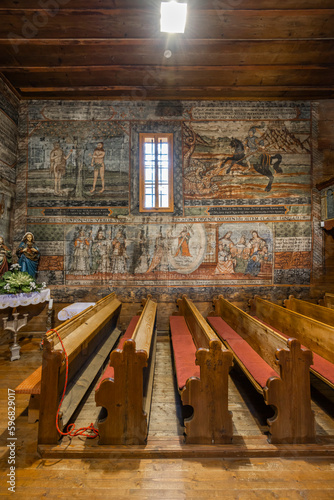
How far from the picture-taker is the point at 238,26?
15.9 feet

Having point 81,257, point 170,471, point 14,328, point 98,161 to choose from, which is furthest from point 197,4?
point 14,328

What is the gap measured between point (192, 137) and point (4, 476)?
275 inches

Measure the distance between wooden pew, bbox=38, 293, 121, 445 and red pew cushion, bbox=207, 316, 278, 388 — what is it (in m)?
2.12

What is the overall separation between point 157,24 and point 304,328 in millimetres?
6107

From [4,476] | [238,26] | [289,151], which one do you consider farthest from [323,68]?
[4,476]

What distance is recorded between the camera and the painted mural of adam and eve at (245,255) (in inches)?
255

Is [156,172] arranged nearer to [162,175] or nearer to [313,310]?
[162,175]

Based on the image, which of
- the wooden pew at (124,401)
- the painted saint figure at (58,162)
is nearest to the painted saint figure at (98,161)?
the painted saint figure at (58,162)

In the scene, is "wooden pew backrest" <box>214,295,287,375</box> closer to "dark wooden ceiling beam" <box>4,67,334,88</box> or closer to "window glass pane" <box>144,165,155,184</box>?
"window glass pane" <box>144,165,155,184</box>

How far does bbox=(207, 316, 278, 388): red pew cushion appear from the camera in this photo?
3047mm

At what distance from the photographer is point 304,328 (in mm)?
4023

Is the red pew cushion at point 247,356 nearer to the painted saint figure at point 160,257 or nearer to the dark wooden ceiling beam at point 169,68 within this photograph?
the painted saint figure at point 160,257

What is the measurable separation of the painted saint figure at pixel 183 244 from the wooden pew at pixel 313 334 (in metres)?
2.32

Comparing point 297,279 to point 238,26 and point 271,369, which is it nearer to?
point 271,369
